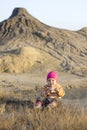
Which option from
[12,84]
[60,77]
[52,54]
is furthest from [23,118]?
Answer: [52,54]

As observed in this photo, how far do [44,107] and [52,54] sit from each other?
2040 centimetres

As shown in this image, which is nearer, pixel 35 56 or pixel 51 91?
pixel 51 91

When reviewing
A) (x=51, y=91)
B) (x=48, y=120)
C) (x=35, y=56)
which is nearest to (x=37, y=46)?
(x=35, y=56)

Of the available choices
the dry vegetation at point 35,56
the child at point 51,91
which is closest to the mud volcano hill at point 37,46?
the dry vegetation at point 35,56

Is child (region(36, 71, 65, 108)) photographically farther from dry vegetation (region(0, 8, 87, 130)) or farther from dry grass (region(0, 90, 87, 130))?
dry vegetation (region(0, 8, 87, 130))

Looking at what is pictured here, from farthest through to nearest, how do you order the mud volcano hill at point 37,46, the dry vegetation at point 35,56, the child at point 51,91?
the mud volcano hill at point 37,46 → the dry vegetation at point 35,56 → the child at point 51,91

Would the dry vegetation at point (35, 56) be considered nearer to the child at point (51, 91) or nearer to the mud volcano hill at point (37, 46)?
the mud volcano hill at point (37, 46)

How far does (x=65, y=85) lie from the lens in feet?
74.1

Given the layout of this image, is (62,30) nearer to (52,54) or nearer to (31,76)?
(52,54)

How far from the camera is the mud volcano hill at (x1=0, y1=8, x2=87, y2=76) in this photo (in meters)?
29.2

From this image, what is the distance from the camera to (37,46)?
3216 cm

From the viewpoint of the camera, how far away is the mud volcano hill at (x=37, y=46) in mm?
29156

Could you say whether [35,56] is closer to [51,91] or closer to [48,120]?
[51,91]

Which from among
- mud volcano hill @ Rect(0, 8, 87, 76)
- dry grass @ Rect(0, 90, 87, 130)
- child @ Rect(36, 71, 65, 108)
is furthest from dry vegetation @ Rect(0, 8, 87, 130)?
dry grass @ Rect(0, 90, 87, 130)
